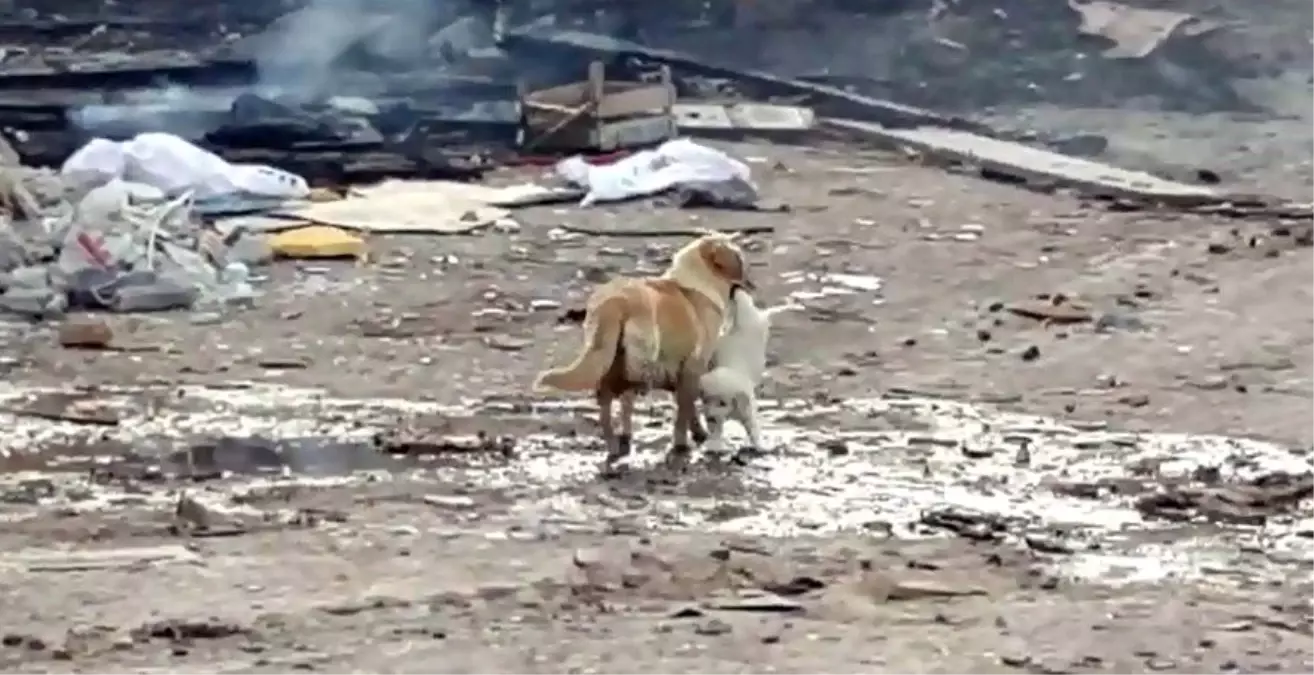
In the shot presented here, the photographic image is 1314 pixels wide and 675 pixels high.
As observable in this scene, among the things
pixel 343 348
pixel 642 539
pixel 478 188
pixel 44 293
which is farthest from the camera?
pixel 478 188

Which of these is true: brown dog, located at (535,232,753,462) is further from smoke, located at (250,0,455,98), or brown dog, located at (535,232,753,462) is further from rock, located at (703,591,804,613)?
smoke, located at (250,0,455,98)

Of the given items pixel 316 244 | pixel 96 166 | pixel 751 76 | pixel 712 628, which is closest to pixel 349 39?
pixel 751 76

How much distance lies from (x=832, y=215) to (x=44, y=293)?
494 centimetres

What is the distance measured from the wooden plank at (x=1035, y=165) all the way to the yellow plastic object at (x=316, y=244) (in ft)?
15.8

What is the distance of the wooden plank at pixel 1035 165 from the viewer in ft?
43.6

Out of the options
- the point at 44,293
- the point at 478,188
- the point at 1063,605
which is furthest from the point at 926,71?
the point at 1063,605

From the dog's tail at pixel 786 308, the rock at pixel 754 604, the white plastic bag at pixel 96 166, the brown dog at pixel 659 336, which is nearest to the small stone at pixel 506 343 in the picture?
the dog's tail at pixel 786 308

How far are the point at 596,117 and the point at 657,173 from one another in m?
2.15

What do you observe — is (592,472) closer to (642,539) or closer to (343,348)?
(642,539)

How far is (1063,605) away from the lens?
517cm

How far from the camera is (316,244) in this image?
11070 mm

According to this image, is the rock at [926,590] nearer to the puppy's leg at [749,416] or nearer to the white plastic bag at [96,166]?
the puppy's leg at [749,416]

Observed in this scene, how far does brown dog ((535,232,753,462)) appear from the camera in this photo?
621cm

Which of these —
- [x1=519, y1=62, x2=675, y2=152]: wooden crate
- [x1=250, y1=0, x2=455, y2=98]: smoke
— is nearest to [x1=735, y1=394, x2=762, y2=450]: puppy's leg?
[x1=519, y1=62, x2=675, y2=152]: wooden crate
